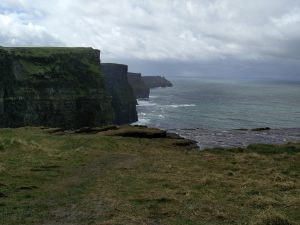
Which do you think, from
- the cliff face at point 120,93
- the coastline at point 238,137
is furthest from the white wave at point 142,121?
the coastline at point 238,137

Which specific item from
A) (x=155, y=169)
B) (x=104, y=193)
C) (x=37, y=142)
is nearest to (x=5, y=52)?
(x=37, y=142)

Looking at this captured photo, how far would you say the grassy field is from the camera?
18.5 meters

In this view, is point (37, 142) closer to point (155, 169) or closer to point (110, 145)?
point (110, 145)

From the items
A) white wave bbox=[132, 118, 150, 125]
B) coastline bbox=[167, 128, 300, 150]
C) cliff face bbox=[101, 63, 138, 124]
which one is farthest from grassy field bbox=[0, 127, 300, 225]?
cliff face bbox=[101, 63, 138, 124]

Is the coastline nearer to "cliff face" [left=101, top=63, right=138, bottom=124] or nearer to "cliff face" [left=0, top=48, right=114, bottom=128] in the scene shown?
"cliff face" [left=0, top=48, right=114, bottom=128]

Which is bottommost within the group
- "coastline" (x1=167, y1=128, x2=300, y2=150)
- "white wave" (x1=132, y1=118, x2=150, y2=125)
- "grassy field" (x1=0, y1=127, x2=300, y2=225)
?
"white wave" (x1=132, y1=118, x2=150, y2=125)

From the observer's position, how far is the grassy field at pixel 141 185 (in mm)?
18453

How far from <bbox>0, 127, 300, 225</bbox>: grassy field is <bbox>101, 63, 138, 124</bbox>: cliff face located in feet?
352

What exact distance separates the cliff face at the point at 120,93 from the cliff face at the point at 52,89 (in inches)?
1218

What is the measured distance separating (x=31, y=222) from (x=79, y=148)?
26991 millimetres

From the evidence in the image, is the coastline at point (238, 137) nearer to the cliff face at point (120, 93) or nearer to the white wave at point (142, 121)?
the white wave at point (142, 121)

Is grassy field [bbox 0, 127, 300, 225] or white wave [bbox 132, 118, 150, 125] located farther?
white wave [bbox 132, 118, 150, 125]

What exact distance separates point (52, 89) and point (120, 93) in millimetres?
52165

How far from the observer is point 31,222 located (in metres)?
17.6
